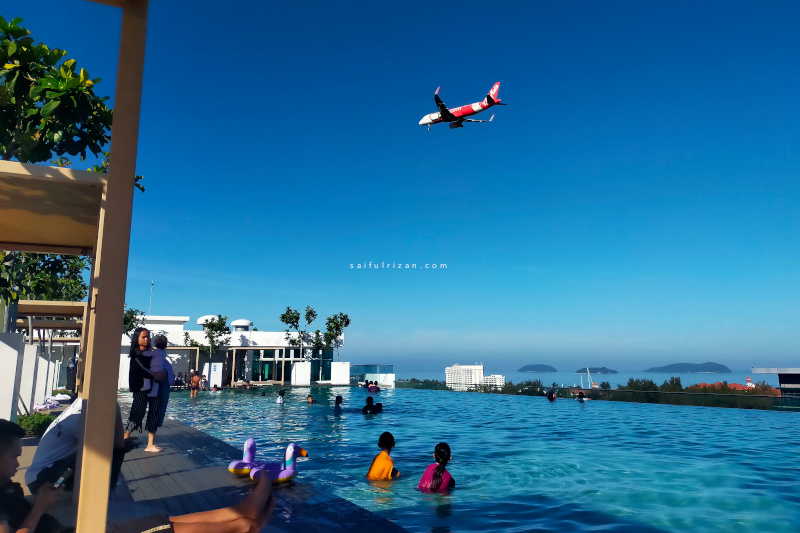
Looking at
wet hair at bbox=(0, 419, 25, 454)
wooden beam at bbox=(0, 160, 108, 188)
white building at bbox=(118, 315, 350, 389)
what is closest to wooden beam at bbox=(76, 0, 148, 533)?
wooden beam at bbox=(0, 160, 108, 188)

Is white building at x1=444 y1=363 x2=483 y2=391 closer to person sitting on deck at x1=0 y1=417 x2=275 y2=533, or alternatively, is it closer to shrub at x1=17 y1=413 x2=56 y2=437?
shrub at x1=17 y1=413 x2=56 y2=437

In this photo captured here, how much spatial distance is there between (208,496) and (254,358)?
4081cm

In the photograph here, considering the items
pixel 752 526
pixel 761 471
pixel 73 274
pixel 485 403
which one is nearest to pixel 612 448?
pixel 761 471

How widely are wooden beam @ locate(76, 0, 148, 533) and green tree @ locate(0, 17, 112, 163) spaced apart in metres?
5.37

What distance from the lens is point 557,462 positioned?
42.1 ft

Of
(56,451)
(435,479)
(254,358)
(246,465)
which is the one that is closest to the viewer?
(56,451)

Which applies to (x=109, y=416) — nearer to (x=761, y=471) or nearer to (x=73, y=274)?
(x=761, y=471)

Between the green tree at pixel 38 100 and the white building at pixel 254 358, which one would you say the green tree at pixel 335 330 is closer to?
the white building at pixel 254 358

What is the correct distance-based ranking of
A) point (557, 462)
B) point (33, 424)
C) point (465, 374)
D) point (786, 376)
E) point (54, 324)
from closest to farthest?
point (33, 424) → point (557, 462) → point (54, 324) → point (786, 376) → point (465, 374)

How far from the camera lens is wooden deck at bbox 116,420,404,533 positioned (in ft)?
15.8

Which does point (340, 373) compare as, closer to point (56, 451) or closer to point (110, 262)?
point (56, 451)

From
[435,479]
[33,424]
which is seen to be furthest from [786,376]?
[33,424]

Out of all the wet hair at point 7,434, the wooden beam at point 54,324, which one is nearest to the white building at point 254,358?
the wooden beam at point 54,324

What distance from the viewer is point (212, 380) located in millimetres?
38188
